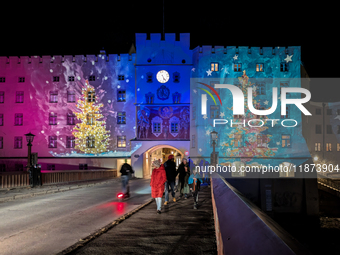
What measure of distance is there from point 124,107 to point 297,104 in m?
21.1

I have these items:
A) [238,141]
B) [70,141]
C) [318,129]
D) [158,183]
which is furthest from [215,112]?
[158,183]

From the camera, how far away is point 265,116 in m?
38.3

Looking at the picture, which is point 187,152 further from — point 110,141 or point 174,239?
point 174,239

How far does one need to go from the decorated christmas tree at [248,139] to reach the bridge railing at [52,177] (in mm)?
14902

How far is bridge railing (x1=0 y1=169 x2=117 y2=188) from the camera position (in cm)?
1907

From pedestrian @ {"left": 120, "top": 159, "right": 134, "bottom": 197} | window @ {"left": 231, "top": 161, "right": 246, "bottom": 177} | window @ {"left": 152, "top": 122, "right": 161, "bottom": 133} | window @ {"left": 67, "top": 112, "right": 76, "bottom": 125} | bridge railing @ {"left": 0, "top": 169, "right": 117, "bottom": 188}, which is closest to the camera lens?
pedestrian @ {"left": 120, "top": 159, "right": 134, "bottom": 197}

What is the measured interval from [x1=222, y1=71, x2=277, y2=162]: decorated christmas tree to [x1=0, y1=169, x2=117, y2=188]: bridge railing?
14.9 m

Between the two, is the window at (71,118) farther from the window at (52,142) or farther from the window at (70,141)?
the window at (52,142)

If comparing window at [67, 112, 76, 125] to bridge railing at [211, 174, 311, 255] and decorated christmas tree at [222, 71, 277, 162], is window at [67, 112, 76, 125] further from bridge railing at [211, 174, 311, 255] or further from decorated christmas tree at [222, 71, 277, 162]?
bridge railing at [211, 174, 311, 255]

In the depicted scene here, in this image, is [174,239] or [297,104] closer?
[174,239]

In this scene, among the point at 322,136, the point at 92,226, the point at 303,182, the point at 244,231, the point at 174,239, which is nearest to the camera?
the point at 244,231

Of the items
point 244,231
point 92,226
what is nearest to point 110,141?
point 92,226

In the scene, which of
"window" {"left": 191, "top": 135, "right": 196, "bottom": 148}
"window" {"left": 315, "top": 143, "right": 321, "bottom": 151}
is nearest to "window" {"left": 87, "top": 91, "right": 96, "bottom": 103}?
"window" {"left": 191, "top": 135, "right": 196, "bottom": 148}

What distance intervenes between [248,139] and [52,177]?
23.8m
